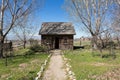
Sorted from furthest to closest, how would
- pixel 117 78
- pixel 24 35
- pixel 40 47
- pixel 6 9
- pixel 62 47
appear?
pixel 24 35 → pixel 62 47 → pixel 40 47 → pixel 6 9 → pixel 117 78

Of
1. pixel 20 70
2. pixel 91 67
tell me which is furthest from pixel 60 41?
pixel 20 70

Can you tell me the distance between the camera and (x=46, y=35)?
128 feet

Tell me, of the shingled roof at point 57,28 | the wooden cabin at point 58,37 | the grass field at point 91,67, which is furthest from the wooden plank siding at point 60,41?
the grass field at point 91,67

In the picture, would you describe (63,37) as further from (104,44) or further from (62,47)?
(104,44)

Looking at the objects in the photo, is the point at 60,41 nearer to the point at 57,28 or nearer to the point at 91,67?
the point at 57,28

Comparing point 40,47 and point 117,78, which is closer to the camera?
point 117,78

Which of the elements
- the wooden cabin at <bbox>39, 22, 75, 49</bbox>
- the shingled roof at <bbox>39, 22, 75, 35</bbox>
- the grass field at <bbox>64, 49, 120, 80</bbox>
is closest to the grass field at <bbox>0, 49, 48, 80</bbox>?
the grass field at <bbox>64, 49, 120, 80</bbox>

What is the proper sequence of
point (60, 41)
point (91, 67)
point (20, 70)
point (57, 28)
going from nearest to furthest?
point (20, 70) < point (91, 67) < point (60, 41) < point (57, 28)

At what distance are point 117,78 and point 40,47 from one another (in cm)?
2297

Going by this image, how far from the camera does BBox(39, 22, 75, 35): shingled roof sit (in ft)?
126

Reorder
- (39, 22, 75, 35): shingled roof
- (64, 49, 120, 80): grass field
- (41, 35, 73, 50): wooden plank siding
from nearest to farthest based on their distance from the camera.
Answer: (64, 49, 120, 80): grass field < (39, 22, 75, 35): shingled roof < (41, 35, 73, 50): wooden plank siding

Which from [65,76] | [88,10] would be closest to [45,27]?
[88,10]

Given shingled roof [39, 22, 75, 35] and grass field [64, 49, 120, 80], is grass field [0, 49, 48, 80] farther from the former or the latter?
shingled roof [39, 22, 75, 35]

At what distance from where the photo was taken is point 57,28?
131ft
